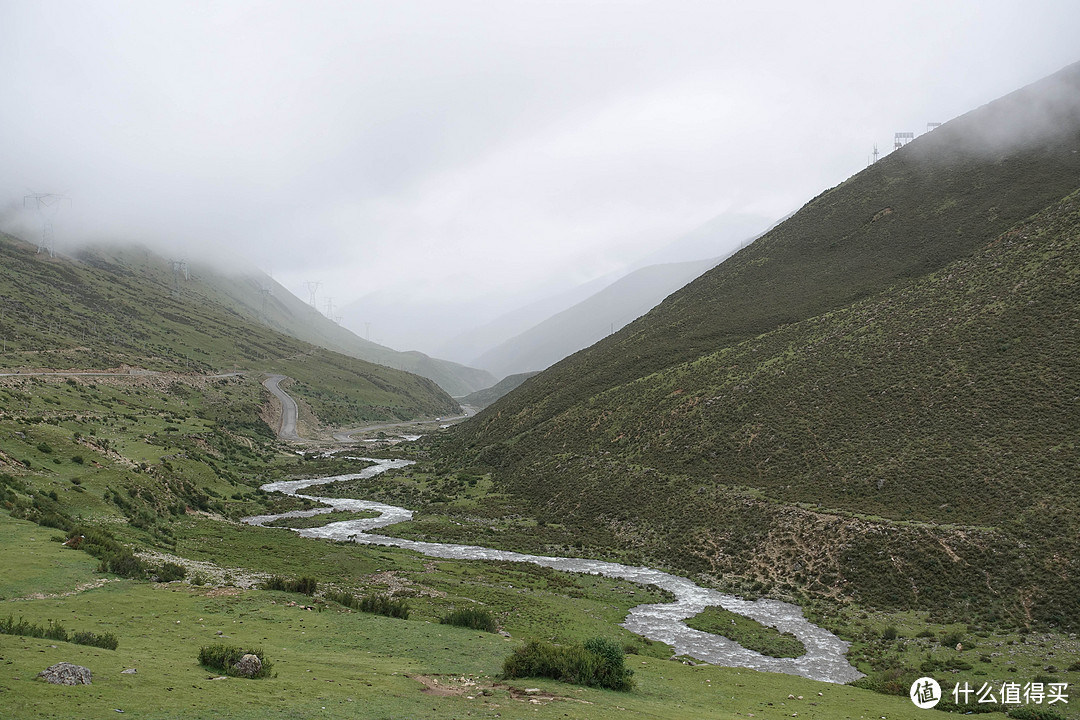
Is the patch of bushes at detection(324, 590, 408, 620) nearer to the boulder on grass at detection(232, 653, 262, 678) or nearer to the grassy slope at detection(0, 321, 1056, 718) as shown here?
the grassy slope at detection(0, 321, 1056, 718)

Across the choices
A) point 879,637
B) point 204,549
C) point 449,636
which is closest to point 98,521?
point 204,549

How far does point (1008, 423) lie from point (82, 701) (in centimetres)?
5708

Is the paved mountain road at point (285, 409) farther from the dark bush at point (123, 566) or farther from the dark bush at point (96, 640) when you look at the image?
the dark bush at point (96, 640)

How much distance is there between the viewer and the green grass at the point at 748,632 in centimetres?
3062

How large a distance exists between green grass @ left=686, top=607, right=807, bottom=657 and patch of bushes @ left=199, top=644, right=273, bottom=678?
24.3 metres

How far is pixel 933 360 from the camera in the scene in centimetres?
5625

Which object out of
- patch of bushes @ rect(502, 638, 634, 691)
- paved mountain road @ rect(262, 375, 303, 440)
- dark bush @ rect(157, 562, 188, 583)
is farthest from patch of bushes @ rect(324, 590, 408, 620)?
paved mountain road @ rect(262, 375, 303, 440)

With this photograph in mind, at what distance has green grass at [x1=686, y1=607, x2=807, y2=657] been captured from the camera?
3062 centimetres

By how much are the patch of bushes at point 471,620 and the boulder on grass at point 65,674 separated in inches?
628

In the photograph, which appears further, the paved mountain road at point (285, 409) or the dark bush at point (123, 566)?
the paved mountain road at point (285, 409)

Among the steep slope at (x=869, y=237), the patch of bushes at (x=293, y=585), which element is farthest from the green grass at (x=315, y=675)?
the steep slope at (x=869, y=237)

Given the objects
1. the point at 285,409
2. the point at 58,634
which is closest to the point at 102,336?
the point at 285,409

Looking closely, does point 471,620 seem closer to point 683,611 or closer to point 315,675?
point 315,675

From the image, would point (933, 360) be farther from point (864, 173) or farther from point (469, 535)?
point (864, 173)
